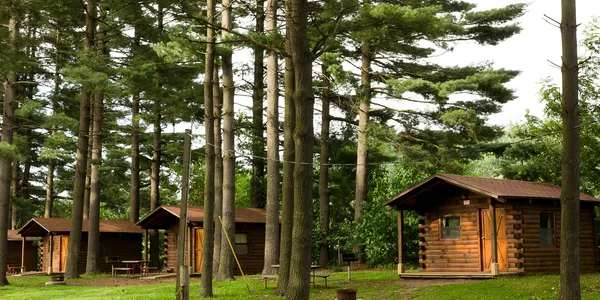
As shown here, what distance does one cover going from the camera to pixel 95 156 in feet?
103

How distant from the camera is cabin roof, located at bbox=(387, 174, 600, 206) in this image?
68.5 ft

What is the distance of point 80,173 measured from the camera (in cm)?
2931

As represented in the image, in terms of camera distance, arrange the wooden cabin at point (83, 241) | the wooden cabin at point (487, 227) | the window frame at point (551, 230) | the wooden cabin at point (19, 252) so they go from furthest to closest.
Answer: the wooden cabin at point (19, 252) < the wooden cabin at point (83, 241) < the window frame at point (551, 230) < the wooden cabin at point (487, 227)

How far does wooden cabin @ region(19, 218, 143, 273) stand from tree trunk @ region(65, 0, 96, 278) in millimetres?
7287

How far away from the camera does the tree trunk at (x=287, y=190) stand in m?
17.4

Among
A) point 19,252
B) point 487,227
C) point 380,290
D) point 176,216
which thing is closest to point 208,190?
point 380,290

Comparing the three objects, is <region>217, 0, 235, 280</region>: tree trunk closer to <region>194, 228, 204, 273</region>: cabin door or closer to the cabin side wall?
<region>194, 228, 204, 273</region>: cabin door

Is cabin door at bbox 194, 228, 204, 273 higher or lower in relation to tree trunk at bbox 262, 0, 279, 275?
lower

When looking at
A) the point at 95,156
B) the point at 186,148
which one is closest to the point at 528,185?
the point at 186,148

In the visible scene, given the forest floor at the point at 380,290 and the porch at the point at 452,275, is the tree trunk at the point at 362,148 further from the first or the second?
the porch at the point at 452,275

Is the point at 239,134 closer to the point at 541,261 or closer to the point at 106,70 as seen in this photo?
the point at 106,70

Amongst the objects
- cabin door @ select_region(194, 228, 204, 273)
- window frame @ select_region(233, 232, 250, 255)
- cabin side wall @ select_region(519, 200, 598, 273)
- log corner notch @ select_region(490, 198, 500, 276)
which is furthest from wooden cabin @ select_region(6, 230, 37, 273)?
cabin side wall @ select_region(519, 200, 598, 273)

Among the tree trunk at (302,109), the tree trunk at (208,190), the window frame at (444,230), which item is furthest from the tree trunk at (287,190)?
the window frame at (444,230)

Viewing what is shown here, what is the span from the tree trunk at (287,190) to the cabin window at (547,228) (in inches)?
343
